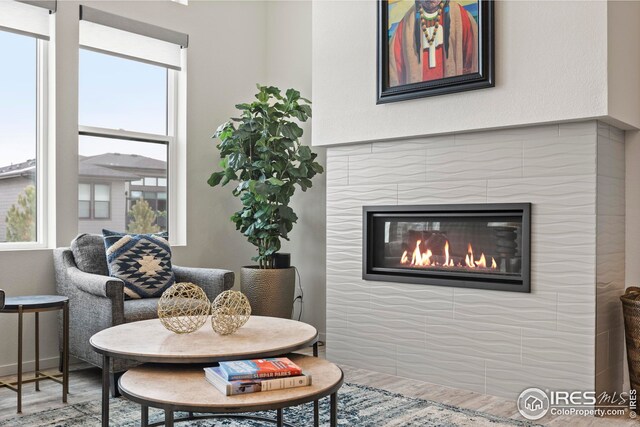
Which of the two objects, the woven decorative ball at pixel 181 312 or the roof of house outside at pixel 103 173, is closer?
the woven decorative ball at pixel 181 312

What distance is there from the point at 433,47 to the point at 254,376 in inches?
87.8

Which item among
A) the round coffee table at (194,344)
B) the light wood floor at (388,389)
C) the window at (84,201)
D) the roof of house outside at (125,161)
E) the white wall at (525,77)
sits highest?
the white wall at (525,77)

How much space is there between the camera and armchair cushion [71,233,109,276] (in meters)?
3.61

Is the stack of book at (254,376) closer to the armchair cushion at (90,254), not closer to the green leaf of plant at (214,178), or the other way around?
the armchair cushion at (90,254)

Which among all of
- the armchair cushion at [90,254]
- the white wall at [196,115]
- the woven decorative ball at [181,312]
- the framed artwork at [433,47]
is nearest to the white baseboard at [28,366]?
the white wall at [196,115]

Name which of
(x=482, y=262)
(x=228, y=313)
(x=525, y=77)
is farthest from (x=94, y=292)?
(x=525, y=77)

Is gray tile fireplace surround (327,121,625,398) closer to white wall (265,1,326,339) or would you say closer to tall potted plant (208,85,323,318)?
tall potted plant (208,85,323,318)

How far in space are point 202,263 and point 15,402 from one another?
5.89 feet

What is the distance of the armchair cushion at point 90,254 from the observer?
142 inches

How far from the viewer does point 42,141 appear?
3.84 metres

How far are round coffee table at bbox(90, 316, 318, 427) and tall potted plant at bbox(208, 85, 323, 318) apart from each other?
160cm

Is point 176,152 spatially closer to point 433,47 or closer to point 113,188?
point 113,188

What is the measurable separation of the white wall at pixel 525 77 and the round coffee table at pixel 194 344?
1.49 metres

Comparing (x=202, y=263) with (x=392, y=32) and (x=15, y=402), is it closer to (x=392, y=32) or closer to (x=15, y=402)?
(x=15, y=402)
